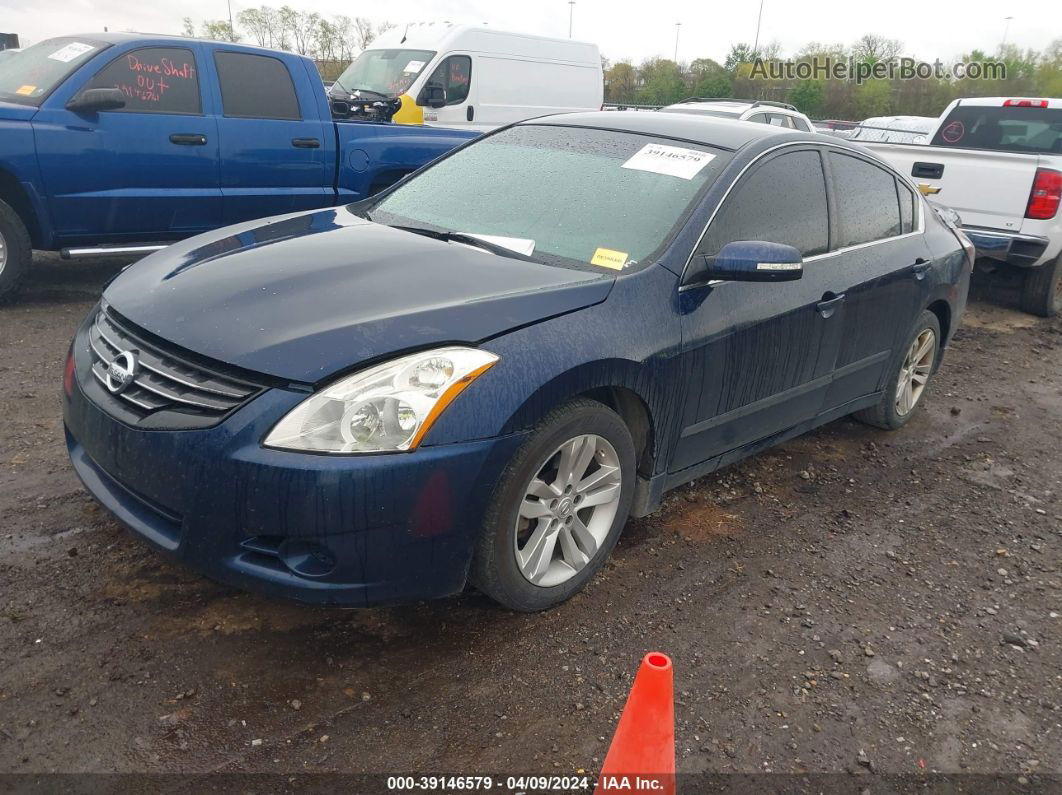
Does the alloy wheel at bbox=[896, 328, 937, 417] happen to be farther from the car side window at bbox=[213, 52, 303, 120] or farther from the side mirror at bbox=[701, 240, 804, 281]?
the car side window at bbox=[213, 52, 303, 120]

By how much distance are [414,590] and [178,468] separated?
75 cm

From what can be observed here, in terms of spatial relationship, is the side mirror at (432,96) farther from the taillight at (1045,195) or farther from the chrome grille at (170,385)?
the chrome grille at (170,385)

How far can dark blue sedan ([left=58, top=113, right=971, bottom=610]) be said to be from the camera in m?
2.42

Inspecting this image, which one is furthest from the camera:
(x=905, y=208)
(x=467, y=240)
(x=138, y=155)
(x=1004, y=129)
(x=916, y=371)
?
(x=1004, y=129)

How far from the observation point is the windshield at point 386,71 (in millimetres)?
11656

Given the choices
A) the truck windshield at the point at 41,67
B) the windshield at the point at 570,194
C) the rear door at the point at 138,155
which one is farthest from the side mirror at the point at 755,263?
the truck windshield at the point at 41,67

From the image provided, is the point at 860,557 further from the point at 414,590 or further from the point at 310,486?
the point at 310,486

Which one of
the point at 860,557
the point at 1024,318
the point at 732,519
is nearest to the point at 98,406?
the point at 732,519

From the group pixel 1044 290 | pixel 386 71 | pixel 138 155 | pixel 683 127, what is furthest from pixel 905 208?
pixel 386 71

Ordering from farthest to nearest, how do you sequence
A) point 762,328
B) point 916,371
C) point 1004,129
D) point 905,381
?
point 1004,129 → point 916,371 → point 905,381 → point 762,328

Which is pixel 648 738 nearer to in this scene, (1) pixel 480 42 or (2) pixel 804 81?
(1) pixel 480 42

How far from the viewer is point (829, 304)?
381cm

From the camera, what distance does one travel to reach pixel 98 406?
267 centimetres

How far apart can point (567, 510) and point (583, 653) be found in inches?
18.3
